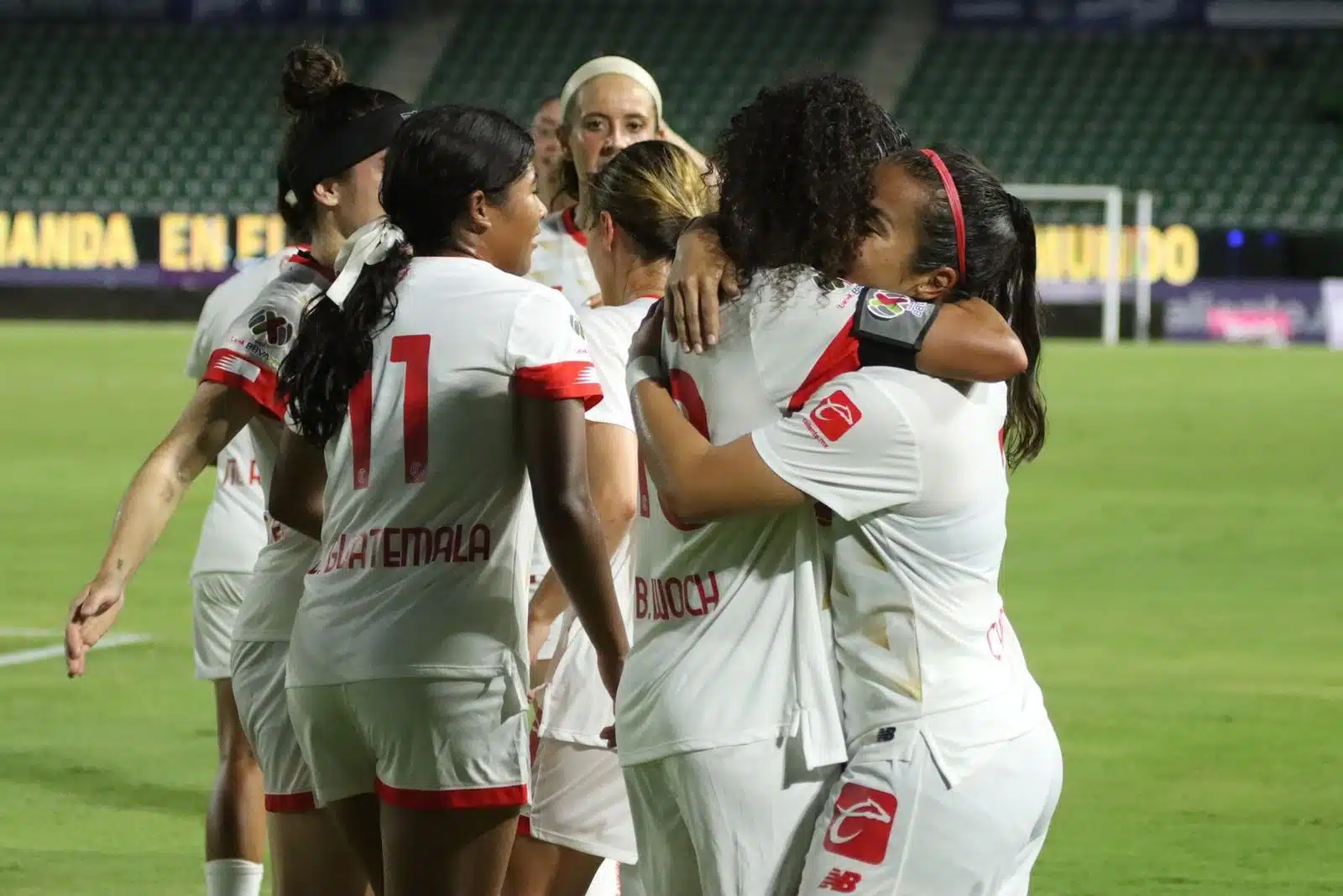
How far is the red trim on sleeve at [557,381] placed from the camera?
9.86ft

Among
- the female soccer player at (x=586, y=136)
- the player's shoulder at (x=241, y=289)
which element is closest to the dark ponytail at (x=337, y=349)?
the player's shoulder at (x=241, y=289)

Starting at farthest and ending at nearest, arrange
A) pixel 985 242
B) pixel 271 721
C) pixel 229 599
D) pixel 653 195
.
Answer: pixel 229 599 < pixel 271 721 < pixel 653 195 < pixel 985 242

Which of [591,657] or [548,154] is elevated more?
[548,154]

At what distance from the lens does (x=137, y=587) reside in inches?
400

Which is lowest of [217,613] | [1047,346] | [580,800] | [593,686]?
[1047,346]

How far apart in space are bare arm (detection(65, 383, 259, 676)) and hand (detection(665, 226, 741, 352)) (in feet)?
3.76

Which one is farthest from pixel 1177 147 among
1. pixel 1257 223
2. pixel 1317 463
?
pixel 1317 463

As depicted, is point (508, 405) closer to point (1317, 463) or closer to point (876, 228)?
point (876, 228)

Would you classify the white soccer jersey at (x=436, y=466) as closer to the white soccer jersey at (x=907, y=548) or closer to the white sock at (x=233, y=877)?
the white soccer jersey at (x=907, y=548)

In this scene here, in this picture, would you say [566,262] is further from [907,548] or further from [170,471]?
[907,548]

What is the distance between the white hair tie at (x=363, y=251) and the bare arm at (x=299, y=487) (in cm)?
24

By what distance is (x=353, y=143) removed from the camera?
12.2 feet

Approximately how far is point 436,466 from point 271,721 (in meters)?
0.93

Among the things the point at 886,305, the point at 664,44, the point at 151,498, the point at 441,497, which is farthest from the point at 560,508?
the point at 664,44
